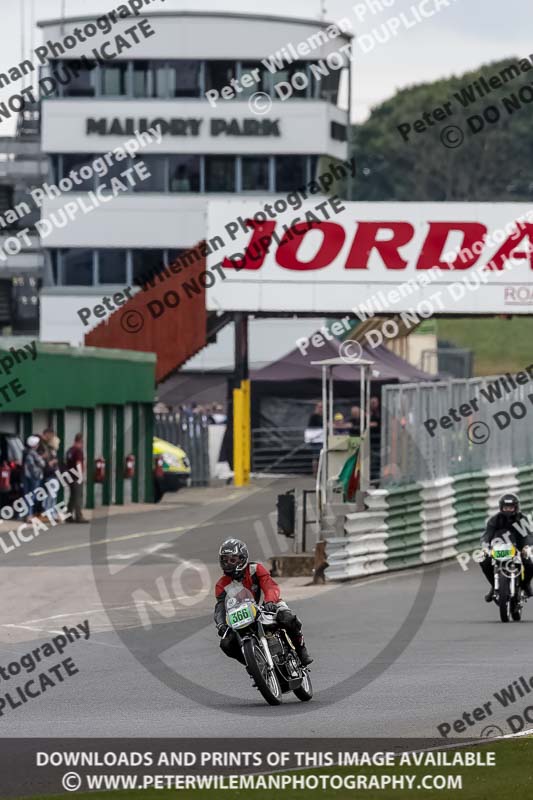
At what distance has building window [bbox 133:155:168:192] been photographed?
219ft

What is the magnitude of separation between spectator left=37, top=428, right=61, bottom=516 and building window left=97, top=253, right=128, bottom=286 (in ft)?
112

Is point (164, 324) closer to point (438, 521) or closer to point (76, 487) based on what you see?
point (76, 487)

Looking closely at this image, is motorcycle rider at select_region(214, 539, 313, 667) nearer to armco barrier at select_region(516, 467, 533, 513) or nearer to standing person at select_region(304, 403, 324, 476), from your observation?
armco barrier at select_region(516, 467, 533, 513)

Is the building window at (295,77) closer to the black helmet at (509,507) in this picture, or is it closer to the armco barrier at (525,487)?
the armco barrier at (525,487)

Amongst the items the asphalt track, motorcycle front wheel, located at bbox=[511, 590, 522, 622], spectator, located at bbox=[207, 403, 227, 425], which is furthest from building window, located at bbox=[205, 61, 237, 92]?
motorcycle front wheel, located at bbox=[511, 590, 522, 622]

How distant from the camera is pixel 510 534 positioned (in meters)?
20.1

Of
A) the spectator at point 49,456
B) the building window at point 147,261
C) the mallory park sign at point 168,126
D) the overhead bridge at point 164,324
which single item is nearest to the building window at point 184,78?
the mallory park sign at point 168,126

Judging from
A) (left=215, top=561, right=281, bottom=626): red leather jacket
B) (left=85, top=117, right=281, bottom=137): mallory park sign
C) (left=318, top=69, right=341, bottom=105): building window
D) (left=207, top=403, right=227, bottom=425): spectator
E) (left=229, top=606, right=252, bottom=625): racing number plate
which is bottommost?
(left=207, top=403, right=227, bottom=425): spectator

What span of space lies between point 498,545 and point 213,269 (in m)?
22.6

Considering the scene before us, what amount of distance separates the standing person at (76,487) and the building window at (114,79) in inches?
1356

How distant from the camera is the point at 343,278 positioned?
41.7 meters

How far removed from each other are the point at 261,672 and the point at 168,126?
5465 cm

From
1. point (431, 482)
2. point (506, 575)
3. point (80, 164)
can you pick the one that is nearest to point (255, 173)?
point (80, 164)
